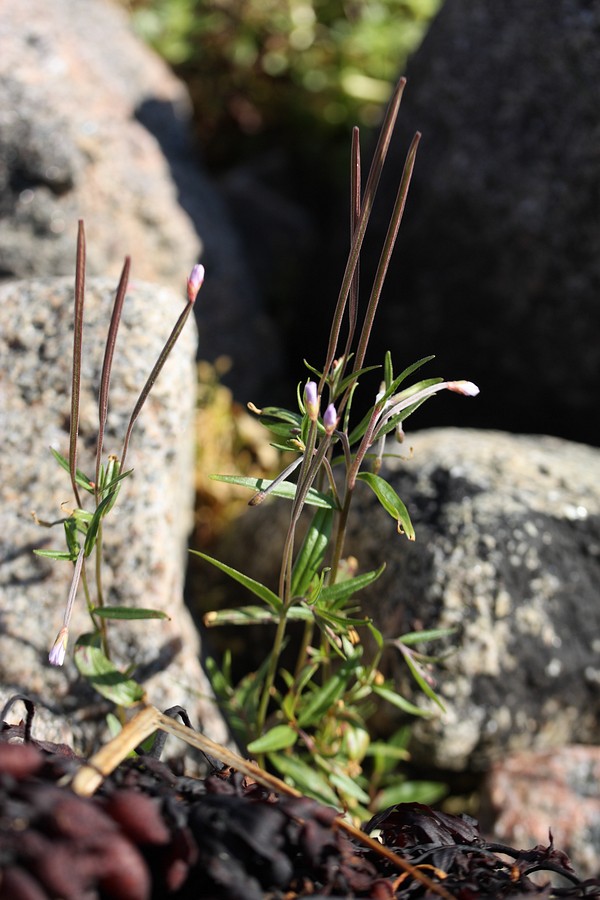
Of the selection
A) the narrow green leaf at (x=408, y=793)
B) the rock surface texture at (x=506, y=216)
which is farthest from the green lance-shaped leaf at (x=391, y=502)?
the rock surface texture at (x=506, y=216)

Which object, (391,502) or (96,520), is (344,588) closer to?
(391,502)

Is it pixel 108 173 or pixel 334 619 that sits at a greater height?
pixel 108 173

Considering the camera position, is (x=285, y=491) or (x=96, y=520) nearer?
(x=96, y=520)

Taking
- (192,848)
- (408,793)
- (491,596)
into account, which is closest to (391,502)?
(192,848)

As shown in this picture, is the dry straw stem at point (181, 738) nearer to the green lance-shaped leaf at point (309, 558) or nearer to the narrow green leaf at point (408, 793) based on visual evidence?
the green lance-shaped leaf at point (309, 558)

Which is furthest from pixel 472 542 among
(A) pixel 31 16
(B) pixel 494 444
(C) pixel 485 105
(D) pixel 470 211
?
(A) pixel 31 16
